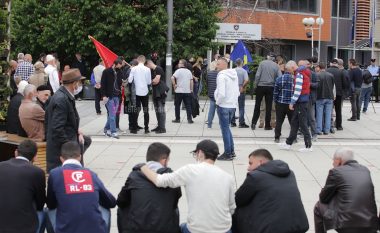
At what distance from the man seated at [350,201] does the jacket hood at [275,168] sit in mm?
634

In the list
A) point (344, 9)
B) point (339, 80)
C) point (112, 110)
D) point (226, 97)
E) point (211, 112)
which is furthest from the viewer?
point (344, 9)

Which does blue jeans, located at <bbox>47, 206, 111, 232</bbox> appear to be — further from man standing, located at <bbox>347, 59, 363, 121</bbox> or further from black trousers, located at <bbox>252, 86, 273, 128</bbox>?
man standing, located at <bbox>347, 59, 363, 121</bbox>

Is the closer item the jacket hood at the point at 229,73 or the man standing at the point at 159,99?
the jacket hood at the point at 229,73

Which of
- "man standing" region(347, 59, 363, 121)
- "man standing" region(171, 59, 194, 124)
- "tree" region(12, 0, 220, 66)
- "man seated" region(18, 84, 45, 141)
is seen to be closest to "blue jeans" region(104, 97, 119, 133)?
"man standing" region(171, 59, 194, 124)

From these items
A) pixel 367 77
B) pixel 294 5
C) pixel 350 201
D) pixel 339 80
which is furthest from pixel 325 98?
pixel 294 5

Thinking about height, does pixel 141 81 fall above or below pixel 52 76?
below

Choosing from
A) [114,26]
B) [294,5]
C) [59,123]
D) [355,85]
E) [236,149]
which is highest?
[294,5]

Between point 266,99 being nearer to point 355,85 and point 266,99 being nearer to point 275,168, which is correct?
point 355,85

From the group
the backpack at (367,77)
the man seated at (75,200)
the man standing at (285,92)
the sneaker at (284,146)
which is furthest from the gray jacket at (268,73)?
the man seated at (75,200)

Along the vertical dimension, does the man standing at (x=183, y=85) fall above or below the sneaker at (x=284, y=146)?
above

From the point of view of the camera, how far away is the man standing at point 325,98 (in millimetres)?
15805

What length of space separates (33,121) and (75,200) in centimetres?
422

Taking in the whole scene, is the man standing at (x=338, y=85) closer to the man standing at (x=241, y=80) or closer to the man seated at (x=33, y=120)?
the man standing at (x=241, y=80)

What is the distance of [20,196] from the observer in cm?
605
